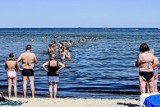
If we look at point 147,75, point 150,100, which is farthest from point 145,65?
point 150,100

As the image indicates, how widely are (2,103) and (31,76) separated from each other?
5.19 ft

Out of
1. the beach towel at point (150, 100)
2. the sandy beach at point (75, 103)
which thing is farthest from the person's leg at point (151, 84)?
the sandy beach at point (75, 103)

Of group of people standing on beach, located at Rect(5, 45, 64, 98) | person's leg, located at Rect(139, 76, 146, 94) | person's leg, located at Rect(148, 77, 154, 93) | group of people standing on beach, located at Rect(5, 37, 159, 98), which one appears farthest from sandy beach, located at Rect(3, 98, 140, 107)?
person's leg, located at Rect(139, 76, 146, 94)

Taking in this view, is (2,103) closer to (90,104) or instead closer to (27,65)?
(27,65)

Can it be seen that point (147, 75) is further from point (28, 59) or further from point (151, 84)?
point (28, 59)

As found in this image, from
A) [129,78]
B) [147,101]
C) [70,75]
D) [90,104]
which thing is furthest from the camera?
[70,75]

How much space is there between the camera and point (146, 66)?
36.7ft

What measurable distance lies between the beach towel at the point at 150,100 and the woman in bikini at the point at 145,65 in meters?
0.81

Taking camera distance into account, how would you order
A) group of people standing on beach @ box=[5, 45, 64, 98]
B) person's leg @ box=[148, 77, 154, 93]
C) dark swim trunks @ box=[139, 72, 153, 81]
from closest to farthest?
dark swim trunks @ box=[139, 72, 153, 81] → person's leg @ box=[148, 77, 154, 93] → group of people standing on beach @ box=[5, 45, 64, 98]

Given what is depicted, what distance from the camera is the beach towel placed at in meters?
10.1

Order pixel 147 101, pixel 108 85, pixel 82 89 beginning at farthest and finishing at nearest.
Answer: pixel 108 85, pixel 82 89, pixel 147 101

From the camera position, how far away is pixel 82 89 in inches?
768

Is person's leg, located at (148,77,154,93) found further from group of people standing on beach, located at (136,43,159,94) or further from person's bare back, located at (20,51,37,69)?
person's bare back, located at (20,51,37,69)

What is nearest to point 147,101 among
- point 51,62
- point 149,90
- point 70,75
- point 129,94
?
point 149,90
